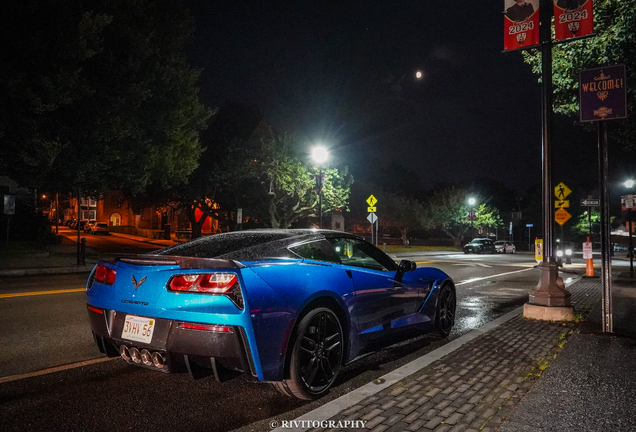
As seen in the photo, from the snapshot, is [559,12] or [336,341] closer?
[336,341]

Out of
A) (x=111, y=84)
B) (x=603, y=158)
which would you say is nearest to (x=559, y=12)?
(x=603, y=158)

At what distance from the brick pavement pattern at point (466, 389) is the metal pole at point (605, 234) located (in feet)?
2.80

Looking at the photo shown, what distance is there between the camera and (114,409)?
3672 millimetres

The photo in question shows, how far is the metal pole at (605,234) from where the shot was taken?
6.77 m

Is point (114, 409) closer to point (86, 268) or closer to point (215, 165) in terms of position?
point (86, 268)

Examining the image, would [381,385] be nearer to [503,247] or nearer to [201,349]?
[201,349]

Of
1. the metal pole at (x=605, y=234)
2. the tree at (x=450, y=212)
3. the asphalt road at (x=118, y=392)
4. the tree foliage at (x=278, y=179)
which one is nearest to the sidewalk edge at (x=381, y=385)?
the asphalt road at (x=118, y=392)

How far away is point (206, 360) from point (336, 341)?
4.24ft

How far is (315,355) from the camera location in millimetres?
4004

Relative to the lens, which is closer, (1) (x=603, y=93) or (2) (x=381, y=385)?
(2) (x=381, y=385)

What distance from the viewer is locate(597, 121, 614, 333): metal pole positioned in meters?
6.77

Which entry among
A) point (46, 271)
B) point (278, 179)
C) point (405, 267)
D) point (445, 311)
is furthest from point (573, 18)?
point (278, 179)

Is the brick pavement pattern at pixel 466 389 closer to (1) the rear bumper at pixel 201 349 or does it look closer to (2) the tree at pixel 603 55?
(1) the rear bumper at pixel 201 349

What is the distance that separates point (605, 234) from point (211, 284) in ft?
20.5
